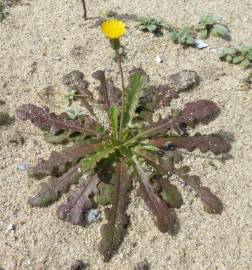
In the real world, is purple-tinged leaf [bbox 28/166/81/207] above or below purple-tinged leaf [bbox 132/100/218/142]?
below

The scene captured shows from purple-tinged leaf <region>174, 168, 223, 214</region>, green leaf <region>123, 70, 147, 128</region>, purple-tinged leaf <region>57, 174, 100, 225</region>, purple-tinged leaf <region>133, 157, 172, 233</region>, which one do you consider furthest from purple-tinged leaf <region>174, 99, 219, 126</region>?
purple-tinged leaf <region>57, 174, 100, 225</region>

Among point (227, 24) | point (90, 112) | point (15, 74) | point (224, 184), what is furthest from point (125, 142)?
point (227, 24)

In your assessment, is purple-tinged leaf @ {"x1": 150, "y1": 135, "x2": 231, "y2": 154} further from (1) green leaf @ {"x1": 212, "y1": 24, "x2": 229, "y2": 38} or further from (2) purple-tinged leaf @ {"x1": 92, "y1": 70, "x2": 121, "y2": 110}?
(1) green leaf @ {"x1": 212, "y1": 24, "x2": 229, "y2": 38}

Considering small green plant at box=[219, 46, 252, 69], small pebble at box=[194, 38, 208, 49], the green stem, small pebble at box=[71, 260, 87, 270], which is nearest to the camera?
small pebble at box=[71, 260, 87, 270]

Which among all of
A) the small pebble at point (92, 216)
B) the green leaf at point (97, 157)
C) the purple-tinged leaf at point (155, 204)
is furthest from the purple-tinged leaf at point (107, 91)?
the small pebble at point (92, 216)

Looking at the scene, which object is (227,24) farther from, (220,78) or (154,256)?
(154,256)

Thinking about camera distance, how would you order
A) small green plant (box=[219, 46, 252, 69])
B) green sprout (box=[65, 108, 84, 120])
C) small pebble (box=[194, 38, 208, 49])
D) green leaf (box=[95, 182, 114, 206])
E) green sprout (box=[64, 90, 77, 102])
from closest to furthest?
green leaf (box=[95, 182, 114, 206]) < green sprout (box=[65, 108, 84, 120]) < green sprout (box=[64, 90, 77, 102]) < small green plant (box=[219, 46, 252, 69]) < small pebble (box=[194, 38, 208, 49])

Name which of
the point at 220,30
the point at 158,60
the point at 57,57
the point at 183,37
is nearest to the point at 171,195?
the point at 158,60
